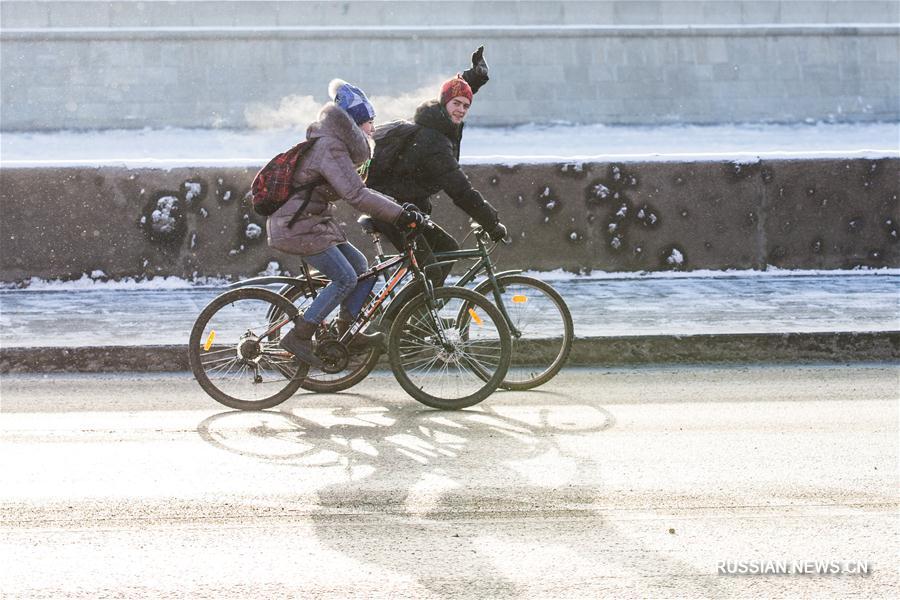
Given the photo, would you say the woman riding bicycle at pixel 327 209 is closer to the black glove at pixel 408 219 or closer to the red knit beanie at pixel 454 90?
the black glove at pixel 408 219

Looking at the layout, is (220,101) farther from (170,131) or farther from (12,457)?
(12,457)

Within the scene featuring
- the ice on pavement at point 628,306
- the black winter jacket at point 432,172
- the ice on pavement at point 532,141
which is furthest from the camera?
the ice on pavement at point 532,141

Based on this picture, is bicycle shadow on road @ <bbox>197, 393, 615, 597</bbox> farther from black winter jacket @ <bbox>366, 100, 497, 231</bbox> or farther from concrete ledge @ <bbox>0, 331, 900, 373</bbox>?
concrete ledge @ <bbox>0, 331, 900, 373</bbox>

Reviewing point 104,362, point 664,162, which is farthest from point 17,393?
point 664,162

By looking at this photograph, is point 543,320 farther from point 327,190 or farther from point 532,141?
point 532,141

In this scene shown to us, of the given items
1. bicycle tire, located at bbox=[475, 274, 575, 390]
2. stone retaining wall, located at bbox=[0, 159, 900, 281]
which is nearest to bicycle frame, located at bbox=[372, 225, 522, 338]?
bicycle tire, located at bbox=[475, 274, 575, 390]

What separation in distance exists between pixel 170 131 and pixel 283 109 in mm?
2146

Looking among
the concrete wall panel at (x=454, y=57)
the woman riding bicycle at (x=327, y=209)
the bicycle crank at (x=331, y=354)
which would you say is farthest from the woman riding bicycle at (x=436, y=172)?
the concrete wall panel at (x=454, y=57)

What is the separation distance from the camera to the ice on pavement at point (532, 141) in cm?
2147

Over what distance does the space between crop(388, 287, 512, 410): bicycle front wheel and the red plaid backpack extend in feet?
2.81

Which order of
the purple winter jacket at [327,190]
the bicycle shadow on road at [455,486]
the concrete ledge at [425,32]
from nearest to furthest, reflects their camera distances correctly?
the bicycle shadow on road at [455,486] → the purple winter jacket at [327,190] → the concrete ledge at [425,32]

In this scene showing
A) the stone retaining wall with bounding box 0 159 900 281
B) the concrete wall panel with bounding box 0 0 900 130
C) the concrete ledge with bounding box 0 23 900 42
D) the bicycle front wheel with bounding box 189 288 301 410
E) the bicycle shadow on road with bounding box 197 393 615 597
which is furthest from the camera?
the concrete ledge with bounding box 0 23 900 42

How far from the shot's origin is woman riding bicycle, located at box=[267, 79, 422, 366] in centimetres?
646

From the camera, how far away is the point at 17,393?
7434 millimetres
